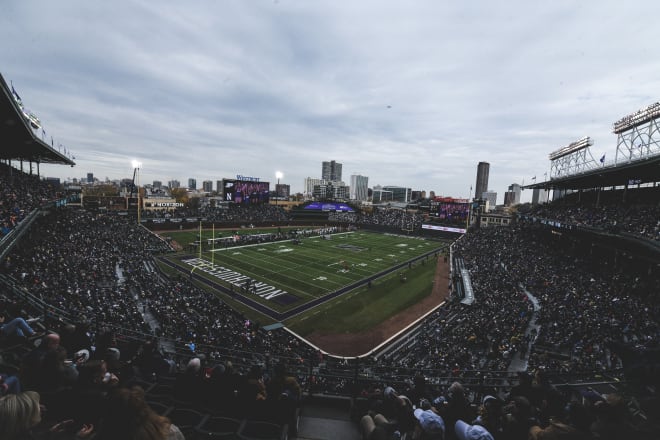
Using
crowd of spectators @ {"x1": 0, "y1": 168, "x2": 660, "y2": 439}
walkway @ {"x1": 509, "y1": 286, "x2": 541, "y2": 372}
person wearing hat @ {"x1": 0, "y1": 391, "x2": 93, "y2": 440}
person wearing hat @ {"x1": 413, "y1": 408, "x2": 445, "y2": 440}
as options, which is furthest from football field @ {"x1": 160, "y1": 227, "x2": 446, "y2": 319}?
person wearing hat @ {"x1": 0, "y1": 391, "x2": 93, "y2": 440}

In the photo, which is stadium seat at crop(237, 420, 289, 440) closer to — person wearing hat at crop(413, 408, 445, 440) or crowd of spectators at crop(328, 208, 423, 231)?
person wearing hat at crop(413, 408, 445, 440)

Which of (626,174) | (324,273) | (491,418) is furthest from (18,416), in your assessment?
(626,174)

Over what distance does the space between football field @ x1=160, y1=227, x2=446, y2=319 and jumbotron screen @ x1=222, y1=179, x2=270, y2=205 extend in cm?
1799

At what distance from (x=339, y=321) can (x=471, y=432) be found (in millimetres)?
20918

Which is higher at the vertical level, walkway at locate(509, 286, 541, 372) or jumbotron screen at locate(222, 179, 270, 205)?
jumbotron screen at locate(222, 179, 270, 205)

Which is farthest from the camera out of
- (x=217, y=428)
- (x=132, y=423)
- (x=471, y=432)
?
(x=217, y=428)

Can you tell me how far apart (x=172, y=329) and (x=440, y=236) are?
67.5 metres

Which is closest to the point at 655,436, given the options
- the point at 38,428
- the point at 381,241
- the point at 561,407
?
the point at 561,407

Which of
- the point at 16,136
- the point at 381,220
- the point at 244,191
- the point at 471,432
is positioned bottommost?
the point at 381,220

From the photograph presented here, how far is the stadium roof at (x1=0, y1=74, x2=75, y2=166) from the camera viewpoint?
2064cm

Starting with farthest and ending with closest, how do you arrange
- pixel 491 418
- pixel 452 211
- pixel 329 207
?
pixel 329 207, pixel 452 211, pixel 491 418

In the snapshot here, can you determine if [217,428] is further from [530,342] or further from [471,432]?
[530,342]

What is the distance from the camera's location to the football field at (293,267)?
28.6 metres

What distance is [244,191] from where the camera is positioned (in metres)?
77.5
